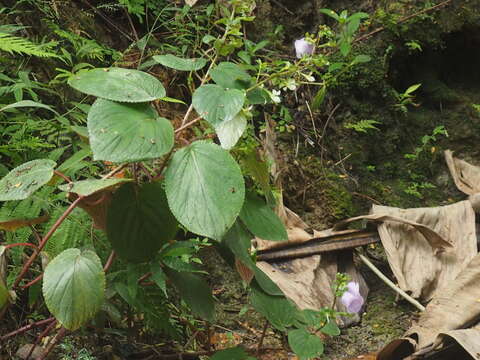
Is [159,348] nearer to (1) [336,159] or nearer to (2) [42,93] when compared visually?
(2) [42,93]

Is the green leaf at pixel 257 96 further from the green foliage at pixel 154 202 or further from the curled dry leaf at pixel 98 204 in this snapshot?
the curled dry leaf at pixel 98 204

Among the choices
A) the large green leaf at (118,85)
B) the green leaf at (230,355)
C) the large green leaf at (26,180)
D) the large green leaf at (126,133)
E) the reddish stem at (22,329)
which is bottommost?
the green leaf at (230,355)

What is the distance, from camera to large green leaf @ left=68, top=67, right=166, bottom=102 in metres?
0.98

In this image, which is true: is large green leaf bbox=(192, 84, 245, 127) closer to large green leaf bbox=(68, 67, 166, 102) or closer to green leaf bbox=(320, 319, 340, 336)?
large green leaf bbox=(68, 67, 166, 102)

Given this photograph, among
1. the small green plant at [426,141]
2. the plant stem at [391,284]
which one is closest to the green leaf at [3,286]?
the plant stem at [391,284]

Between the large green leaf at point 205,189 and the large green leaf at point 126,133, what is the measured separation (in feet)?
0.17

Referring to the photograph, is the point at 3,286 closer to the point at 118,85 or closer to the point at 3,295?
the point at 3,295

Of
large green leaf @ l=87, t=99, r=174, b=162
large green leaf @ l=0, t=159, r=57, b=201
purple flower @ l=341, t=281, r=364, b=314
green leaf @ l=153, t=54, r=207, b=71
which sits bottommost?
purple flower @ l=341, t=281, r=364, b=314

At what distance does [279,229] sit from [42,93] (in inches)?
44.3

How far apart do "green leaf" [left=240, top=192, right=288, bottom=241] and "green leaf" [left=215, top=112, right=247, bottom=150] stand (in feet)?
0.59

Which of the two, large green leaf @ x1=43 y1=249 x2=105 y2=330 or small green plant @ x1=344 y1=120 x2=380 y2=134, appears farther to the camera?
small green plant @ x1=344 y1=120 x2=380 y2=134

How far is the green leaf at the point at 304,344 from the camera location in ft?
3.69

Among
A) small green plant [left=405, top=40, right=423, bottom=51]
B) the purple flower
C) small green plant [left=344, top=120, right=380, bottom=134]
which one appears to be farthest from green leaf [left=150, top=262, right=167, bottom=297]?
small green plant [left=405, top=40, right=423, bottom=51]

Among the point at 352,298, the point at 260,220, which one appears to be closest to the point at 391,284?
the point at 352,298
